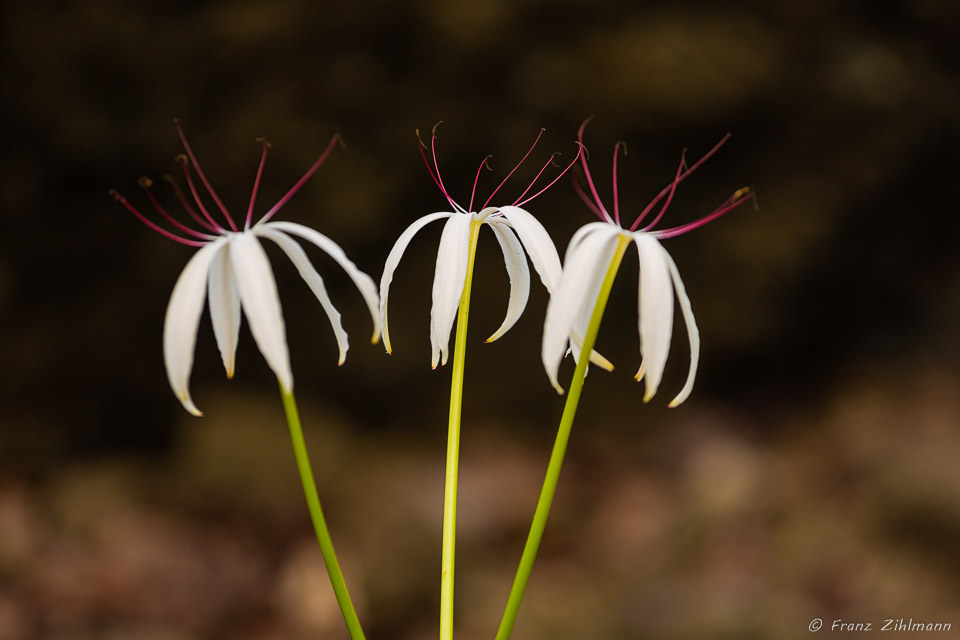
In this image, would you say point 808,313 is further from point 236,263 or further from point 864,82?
point 236,263

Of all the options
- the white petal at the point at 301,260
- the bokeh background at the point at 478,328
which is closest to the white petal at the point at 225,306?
the white petal at the point at 301,260

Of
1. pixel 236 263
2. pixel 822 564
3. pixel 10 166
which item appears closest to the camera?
pixel 236 263

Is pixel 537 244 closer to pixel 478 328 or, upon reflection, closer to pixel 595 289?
pixel 595 289

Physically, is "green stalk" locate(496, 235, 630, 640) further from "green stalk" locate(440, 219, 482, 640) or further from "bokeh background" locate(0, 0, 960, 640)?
"bokeh background" locate(0, 0, 960, 640)

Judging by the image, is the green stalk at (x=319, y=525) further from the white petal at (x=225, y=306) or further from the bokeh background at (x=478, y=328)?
the bokeh background at (x=478, y=328)

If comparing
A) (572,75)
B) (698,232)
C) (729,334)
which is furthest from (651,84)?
(729,334)

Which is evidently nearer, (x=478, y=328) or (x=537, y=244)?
(x=537, y=244)

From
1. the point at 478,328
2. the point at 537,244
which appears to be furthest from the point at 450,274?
the point at 478,328
